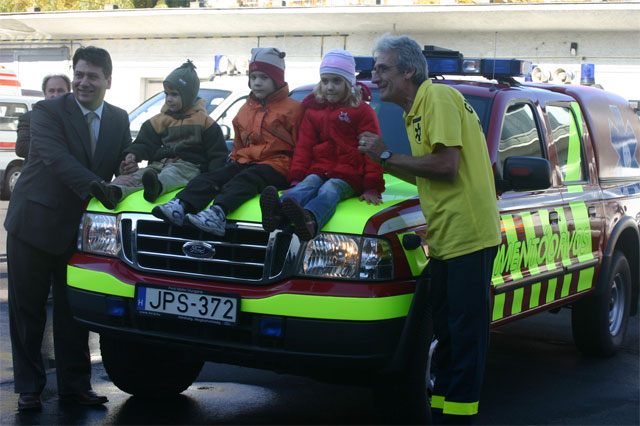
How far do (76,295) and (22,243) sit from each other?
0.54 m

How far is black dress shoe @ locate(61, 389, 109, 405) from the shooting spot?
16.1ft

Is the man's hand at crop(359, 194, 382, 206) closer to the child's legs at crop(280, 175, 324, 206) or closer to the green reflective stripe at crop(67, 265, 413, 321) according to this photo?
the child's legs at crop(280, 175, 324, 206)

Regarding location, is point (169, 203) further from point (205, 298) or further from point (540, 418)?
point (540, 418)

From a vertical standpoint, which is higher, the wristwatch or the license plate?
the wristwatch

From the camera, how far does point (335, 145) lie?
4578 mm

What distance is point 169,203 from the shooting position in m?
4.23

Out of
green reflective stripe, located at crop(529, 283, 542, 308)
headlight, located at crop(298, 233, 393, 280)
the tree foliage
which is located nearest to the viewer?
headlight, located at crop(298, 233, 393, 280)

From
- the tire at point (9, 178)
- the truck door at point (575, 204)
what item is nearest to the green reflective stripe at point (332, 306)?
the truck door at point (575, 204)

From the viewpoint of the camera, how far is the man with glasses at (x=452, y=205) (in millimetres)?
3910

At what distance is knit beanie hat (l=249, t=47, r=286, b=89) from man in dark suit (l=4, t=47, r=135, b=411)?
2.76 feet

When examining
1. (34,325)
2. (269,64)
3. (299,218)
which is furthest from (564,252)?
(34,325)

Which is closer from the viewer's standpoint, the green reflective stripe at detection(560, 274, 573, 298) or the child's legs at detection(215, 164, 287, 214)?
the child's legs at detection(215, 164, 287, 214)

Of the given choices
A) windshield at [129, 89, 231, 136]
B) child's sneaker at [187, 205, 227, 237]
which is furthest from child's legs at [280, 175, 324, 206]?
windshield at [129, 89, 231, 136]

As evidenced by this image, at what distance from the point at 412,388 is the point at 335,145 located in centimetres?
130
